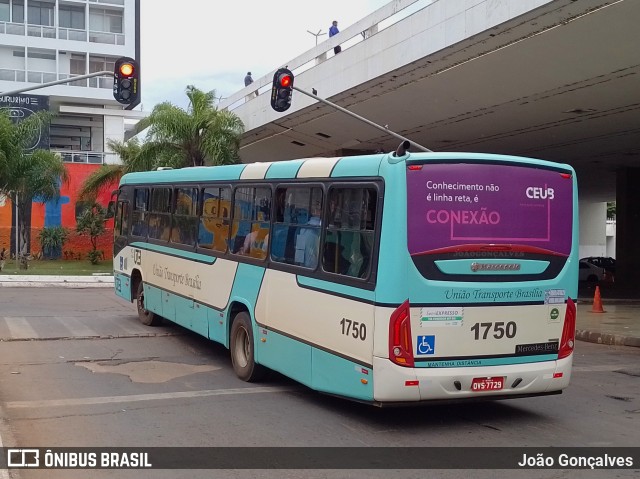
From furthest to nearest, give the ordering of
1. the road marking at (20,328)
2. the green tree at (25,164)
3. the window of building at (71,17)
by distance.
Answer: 1. the window of building at (71,17)
2. the green tree at (25,164)
3. the road marking at (20,328)

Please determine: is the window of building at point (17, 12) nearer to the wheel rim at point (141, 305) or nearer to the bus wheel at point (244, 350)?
the wheel rim at point (141, 305)

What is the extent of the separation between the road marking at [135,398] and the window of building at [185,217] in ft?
11.0

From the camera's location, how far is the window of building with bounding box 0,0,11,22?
52.3 metres

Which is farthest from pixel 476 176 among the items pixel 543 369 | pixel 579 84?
pixel 579 84

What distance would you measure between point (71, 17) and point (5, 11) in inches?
172

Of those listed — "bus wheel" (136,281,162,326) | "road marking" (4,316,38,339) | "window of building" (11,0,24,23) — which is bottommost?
"road marking" (4,316,38,339)

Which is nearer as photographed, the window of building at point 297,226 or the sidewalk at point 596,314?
the window of building at point 297,226


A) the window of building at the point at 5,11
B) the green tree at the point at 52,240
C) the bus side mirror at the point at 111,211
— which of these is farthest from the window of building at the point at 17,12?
the bus side mirror at the point at 111,211

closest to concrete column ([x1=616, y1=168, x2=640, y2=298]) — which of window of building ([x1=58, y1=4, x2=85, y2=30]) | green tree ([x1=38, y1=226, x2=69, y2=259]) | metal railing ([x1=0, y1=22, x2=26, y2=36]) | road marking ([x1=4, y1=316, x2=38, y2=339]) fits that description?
green tree ([x1=38, y1=226, x2=69, y2=259])

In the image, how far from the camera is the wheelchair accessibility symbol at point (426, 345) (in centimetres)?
738

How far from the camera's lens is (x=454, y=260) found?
24.8ft

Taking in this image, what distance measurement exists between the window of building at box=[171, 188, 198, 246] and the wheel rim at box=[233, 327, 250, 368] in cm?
236

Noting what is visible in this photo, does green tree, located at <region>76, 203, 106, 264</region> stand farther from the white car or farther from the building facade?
the white car

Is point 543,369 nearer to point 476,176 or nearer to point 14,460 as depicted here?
point 476,176
